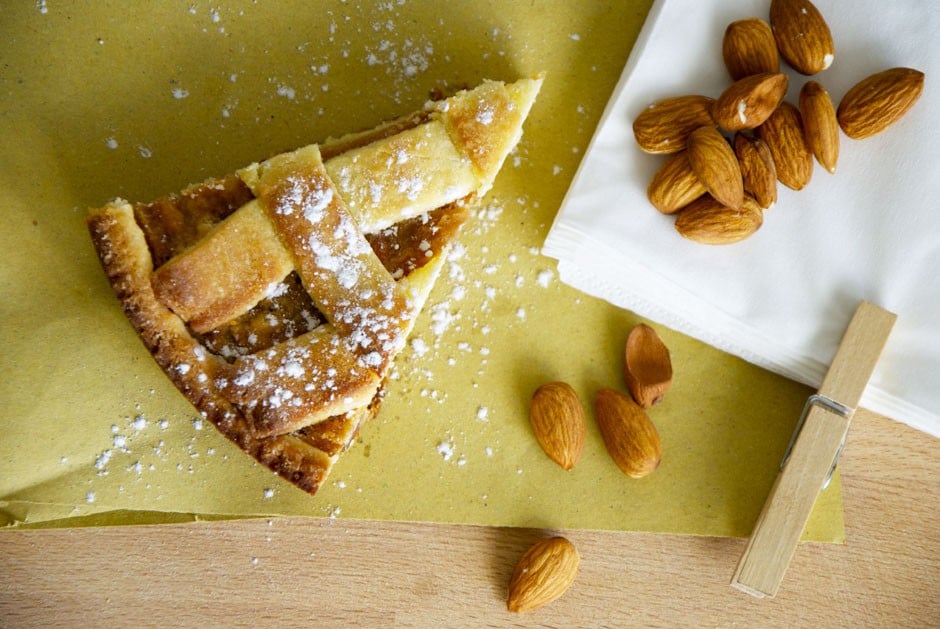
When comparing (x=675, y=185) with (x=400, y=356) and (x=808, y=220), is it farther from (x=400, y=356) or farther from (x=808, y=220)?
(x=400, y=356)

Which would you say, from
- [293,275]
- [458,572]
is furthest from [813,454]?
[293,275]

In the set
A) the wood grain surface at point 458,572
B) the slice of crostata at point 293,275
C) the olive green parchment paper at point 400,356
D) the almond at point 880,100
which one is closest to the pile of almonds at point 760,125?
the almond at point 880,100

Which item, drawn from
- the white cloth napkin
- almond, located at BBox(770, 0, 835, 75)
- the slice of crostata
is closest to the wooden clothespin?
the white cloth napkin

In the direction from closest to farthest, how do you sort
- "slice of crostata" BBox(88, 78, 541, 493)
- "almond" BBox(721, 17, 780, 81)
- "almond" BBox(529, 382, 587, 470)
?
"slice of crostata" BBox(88, 78, 541, 493)
"almond" BBox(721, 17, 780, 81)
"almond" BBox(529, 382, 587, 470)

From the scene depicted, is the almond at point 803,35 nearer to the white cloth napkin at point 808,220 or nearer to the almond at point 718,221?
the white cloth napkin at point 808,220

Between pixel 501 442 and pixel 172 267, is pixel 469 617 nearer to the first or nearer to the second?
pixel 501 442

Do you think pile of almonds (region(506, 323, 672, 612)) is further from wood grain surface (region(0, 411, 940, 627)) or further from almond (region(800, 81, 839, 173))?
almond (region(800, 81, 839, 173))
